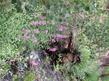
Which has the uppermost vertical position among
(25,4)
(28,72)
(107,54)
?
(25,4)

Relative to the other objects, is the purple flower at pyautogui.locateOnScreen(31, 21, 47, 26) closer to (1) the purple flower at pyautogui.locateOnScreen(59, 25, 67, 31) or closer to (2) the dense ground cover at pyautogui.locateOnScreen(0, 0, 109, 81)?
(2) the dense ground cover at pyautogui.locateOnScreen(0, 0, 109, 81)

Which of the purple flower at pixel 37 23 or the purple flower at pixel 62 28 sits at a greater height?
the purple flower at pixel 37 23

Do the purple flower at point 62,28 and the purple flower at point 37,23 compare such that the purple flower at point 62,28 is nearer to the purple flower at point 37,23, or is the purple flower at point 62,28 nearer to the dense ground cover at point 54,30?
the dense ground cover at point 54,30

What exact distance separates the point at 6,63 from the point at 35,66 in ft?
1.49

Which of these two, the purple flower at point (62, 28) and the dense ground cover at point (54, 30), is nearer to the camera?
the dense ground cover at point (54, 30)

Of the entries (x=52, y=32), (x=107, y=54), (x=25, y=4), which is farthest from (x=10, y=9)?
(x=107, y=54)

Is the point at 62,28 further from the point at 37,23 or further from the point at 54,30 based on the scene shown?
the point at 37,23

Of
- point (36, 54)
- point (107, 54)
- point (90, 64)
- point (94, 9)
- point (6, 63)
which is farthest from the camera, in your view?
point (94, 9)

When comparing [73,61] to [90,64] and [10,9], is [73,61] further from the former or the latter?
[10,9]

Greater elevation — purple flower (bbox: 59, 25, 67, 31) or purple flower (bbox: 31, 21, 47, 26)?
purple flower (bbox: 31, 21, 47, 26)

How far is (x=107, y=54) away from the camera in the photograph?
577 centimetres

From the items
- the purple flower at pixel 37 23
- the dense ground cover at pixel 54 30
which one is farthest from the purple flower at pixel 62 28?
the purple flower at pixel 37 23

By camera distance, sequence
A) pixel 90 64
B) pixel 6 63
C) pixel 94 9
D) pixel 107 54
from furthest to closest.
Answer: pixel 94 9 < pixel 107 54 < pixel 90 64 < pixel 6 63

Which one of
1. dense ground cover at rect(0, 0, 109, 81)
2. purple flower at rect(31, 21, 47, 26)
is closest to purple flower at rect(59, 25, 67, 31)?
dense ground cover at rect(0, 0, 109, 81)
